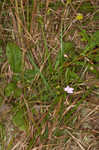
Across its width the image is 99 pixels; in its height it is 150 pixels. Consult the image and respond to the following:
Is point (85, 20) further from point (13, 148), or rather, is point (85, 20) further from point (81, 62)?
point (13, 148)

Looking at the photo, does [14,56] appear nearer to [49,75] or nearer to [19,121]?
[49,75]

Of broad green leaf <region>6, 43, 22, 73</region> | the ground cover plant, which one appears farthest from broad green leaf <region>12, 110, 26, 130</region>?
broad green leaf <region>6, 43, 22, 73</region>

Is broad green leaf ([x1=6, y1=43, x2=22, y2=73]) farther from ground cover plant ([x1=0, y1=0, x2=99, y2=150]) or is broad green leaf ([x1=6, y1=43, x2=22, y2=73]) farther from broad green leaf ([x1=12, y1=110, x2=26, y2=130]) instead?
broad green leaf ([x1=12, y1=110, x2=26, y2=130])

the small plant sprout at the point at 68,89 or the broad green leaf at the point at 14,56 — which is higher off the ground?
the broad green leaf at the point at 14,56

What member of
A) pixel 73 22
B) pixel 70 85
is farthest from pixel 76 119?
pixel 73 22

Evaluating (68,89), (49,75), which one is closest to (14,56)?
(49,75)

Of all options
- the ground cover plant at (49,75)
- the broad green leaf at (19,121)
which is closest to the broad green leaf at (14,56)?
the ground cover plant at (49,75)

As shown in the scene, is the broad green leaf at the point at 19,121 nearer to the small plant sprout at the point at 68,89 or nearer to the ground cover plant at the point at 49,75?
the ground cover plant at the point at 49,75

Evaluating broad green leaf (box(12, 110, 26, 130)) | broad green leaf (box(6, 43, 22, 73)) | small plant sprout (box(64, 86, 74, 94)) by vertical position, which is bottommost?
broad green leaf (box(12, 110, 26, 130))
